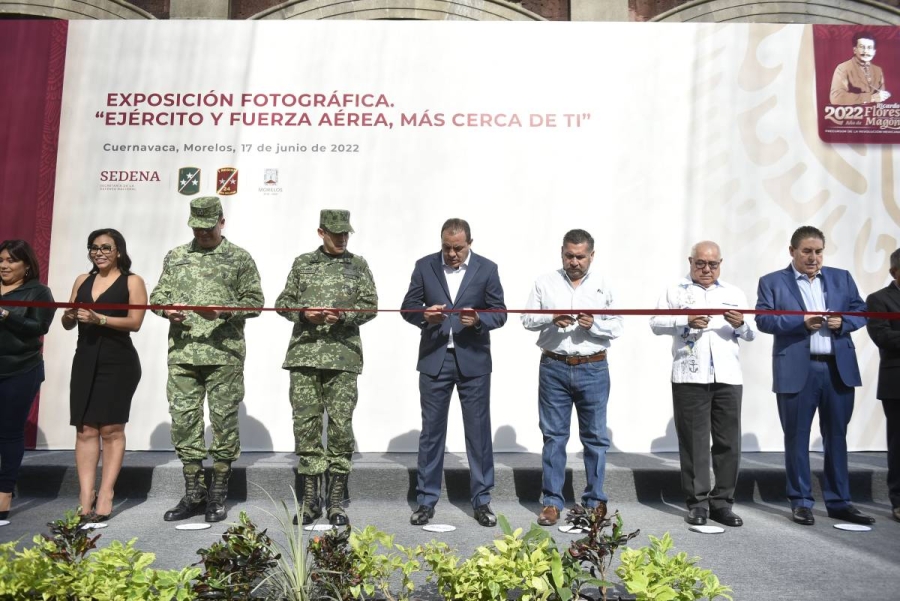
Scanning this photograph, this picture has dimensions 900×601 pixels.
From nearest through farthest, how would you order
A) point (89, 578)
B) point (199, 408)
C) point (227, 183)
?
point (89, 578)
point (199, 408)
point (227, 183)

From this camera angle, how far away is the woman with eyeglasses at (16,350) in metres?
3.59

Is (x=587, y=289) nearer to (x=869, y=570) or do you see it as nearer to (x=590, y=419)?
(x=590, y=419)

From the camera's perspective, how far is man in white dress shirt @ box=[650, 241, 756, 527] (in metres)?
3.68

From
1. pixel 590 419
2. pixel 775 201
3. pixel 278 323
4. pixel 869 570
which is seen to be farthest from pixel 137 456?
pixel 775 201

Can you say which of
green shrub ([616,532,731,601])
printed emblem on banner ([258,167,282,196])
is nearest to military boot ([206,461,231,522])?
printed emblem on banner ([258,167,282,196])

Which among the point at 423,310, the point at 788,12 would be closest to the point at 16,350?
the point at 423,310

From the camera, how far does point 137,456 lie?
452 centimetres

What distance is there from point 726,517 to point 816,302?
116 cm

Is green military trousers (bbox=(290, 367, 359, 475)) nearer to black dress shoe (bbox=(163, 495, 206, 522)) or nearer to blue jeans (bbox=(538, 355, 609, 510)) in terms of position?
black dress shoe (bbox=(163, 495, 206, 522))

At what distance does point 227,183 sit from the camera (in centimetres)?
491

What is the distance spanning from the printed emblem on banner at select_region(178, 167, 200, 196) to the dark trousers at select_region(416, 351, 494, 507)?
7.27 feet

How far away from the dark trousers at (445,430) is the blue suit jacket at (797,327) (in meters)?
1.47

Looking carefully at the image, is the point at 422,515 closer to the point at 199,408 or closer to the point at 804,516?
the point at 199,408

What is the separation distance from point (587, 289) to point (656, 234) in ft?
4.38
